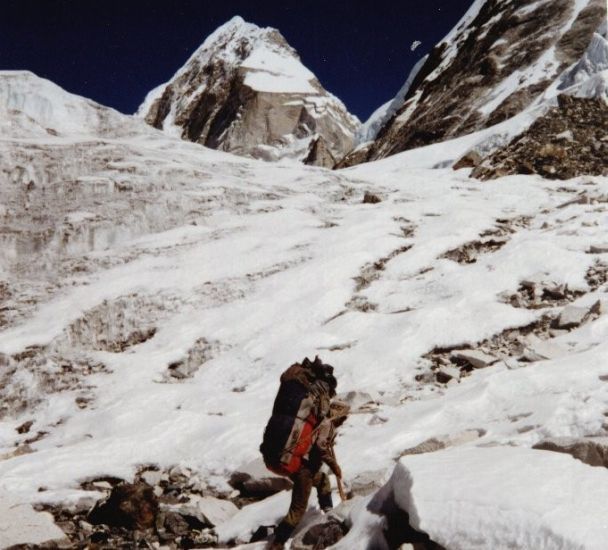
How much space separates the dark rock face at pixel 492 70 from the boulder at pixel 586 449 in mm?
44122

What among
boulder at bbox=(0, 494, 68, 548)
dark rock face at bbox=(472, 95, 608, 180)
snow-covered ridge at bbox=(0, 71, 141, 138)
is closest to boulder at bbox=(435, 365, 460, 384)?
boulder at bbox=(0, 494, 68, 548)

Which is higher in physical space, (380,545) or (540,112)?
(540,112)

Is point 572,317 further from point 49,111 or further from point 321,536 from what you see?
point 49,111

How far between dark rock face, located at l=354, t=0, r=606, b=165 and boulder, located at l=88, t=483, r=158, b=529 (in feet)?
146

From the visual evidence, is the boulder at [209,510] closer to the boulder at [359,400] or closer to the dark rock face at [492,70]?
the boulder at [359,400]

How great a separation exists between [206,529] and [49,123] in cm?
3574

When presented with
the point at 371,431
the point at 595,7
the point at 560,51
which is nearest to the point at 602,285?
the point at 371,431

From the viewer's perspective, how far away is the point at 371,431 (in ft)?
23.5

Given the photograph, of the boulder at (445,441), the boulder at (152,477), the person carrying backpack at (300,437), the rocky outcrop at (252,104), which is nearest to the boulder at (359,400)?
the boulder at (445,441)

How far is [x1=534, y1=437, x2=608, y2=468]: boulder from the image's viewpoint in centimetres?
400

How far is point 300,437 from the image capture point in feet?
14.5

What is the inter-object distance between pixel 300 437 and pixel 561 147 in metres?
26.4

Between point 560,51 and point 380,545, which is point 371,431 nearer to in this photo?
point 380,545

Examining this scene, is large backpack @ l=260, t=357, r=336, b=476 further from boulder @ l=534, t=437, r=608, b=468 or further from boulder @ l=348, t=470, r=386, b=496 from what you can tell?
boulder @ l=534, t=437, r=608, b=468
